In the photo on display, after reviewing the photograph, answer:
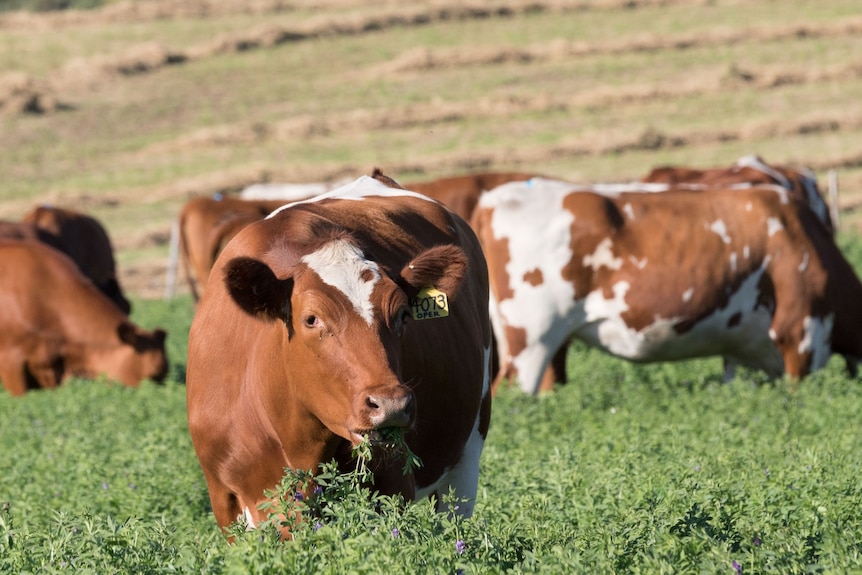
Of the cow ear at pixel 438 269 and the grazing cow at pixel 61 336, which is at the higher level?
the cow ear at pixel 438 269

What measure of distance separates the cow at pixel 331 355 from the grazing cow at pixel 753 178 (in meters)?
12.1

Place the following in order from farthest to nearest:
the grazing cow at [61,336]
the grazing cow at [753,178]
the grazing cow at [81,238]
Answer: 1. the grazing cow at [81,238]
2. the grazing cow at [753,178]
3. the grazing cow at [61,336]

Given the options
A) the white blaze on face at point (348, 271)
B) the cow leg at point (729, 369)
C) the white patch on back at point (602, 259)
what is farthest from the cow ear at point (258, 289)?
the cow leg at point (729, 369)

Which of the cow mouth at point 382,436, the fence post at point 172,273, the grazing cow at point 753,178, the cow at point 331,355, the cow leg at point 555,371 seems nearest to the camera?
the cow mouth at point 382,436

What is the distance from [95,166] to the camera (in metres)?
39.5

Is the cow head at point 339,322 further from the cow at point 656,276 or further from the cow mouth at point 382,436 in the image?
the cow at point 656,276

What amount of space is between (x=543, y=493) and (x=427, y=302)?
1191mm

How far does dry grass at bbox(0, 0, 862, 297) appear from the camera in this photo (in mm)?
36594

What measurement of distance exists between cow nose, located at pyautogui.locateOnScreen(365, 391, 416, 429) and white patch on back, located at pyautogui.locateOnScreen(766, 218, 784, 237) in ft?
26.7

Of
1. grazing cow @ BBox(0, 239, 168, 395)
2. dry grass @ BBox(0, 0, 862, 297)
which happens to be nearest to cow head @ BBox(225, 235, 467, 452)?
grazing cow @ BBox(0, 239, 168, 395)

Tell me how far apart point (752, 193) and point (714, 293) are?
47.7 inches

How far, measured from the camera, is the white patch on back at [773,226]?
12227mm

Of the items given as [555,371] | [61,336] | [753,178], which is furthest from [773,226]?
[61,336]

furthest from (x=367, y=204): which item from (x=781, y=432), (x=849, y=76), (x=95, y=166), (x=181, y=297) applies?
(x=849, y=76)
